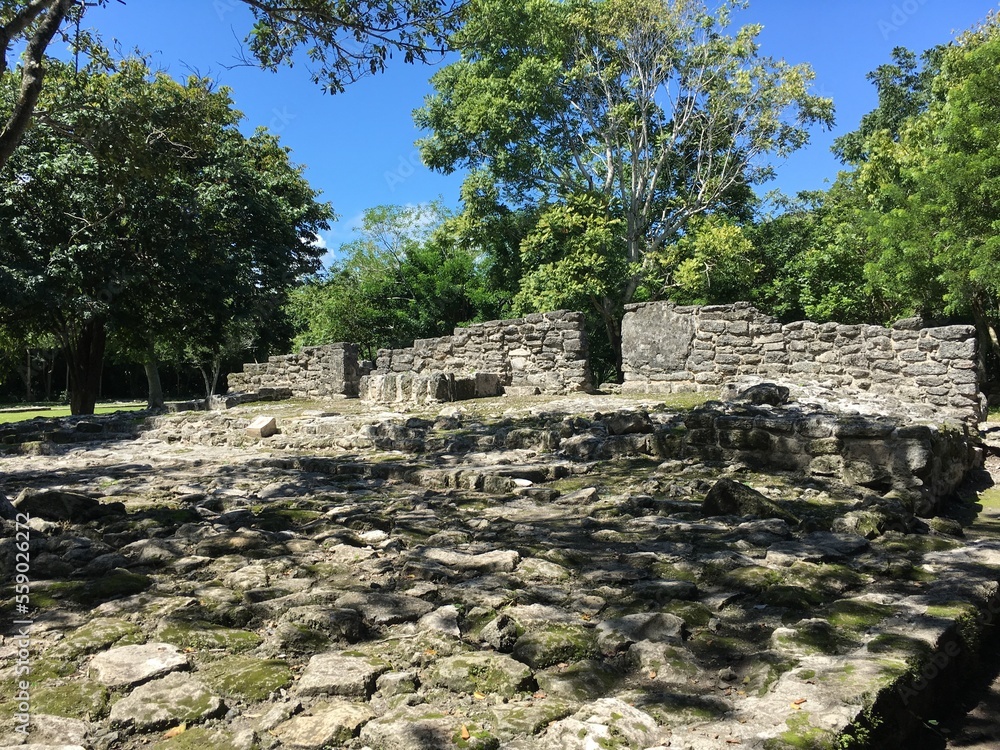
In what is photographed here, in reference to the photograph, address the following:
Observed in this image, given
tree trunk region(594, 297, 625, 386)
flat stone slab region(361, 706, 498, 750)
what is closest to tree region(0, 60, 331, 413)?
tree trunk region(594, 297, 625, 386)

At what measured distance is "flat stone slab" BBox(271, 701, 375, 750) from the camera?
1872mm

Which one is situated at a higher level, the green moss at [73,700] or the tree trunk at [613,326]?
the tree trunk at [613,326]

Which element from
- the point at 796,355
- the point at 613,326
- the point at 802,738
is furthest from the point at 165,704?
the point at 613,326

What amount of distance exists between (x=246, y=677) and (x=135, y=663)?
415mm

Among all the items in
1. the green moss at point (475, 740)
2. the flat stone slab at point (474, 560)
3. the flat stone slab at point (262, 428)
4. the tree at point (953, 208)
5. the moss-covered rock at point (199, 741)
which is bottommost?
the moss-covered rock at point (199, 741)

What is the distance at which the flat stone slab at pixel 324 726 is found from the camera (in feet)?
6.14

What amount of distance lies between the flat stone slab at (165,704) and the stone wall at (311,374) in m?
11.4

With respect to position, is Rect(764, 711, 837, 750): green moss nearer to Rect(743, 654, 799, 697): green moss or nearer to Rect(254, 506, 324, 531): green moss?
Rect(743, 654, 799, 697): green moss

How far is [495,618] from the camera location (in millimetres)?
2637

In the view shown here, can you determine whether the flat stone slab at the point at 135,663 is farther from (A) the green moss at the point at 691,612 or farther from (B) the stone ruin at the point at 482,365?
(B) the stone ruin at the point at 482,365

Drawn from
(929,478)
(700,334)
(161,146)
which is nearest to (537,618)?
(929,478)

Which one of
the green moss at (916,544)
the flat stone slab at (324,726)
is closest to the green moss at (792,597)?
the green moss at (916,544)

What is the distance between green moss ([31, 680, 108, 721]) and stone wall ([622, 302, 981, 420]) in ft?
29.5

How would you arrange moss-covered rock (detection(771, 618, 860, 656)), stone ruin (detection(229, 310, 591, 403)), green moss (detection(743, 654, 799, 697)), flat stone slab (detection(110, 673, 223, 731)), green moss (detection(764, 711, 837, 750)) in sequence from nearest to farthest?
green moss (detection(764, 711, 837, 750))
flat stone slab (detection(110, 673, 223, 731))
green moss (detection(743, 654, 799, 697))
moss-covered rock (detection(771, 618, 860, 656))
stone ruin (detection(229, 310, 591, 403))
